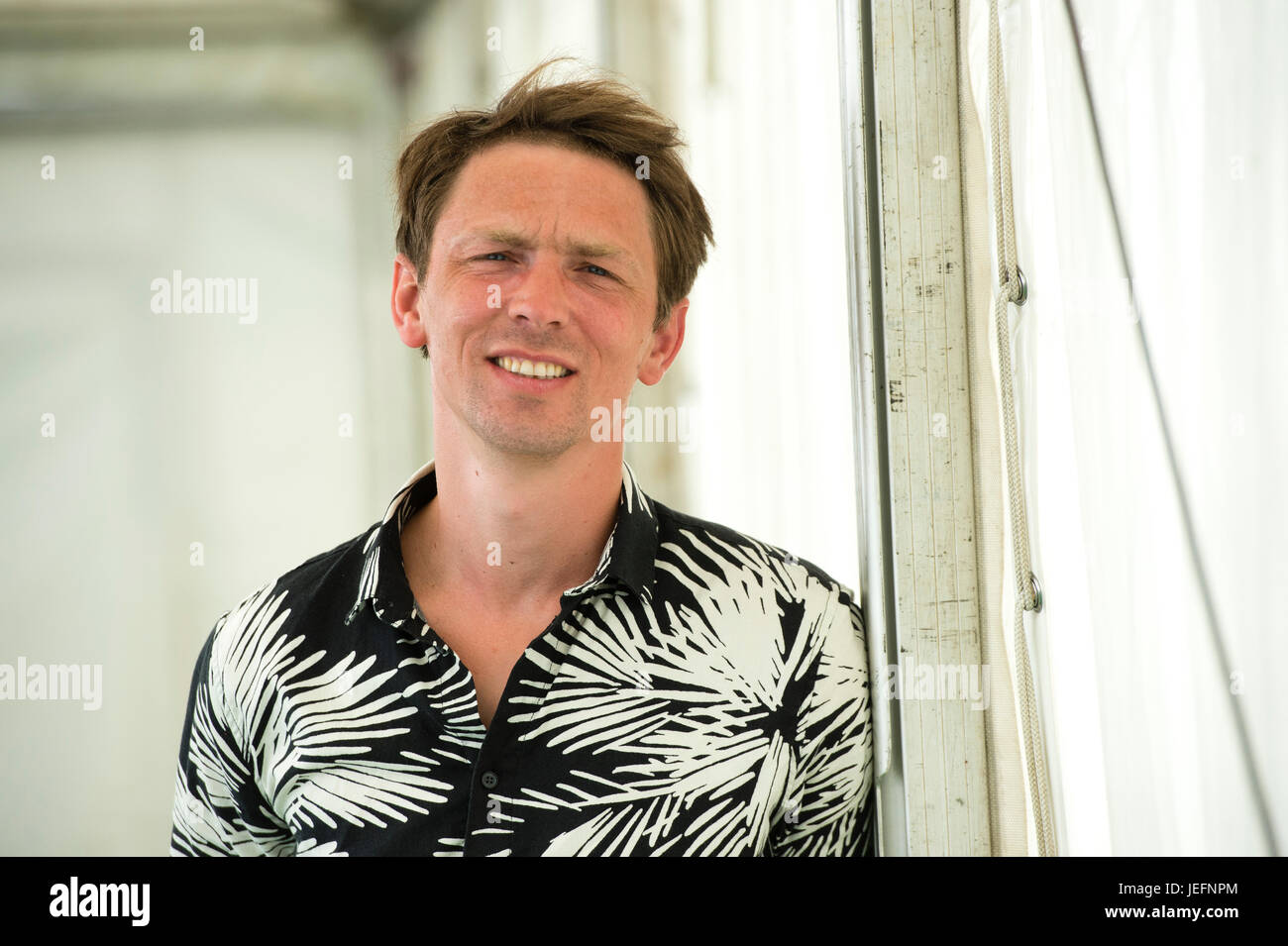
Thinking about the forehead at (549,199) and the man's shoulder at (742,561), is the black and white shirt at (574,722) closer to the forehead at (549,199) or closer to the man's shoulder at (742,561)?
the man's shoulder at (742,561)

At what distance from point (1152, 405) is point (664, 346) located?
65cm

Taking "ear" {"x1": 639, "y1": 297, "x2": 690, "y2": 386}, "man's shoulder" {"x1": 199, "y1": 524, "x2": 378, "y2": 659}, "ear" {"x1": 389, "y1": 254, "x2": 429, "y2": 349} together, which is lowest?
"man's shoulder" {"x1": 199, "y1": 524, "x2": 378, "y2": 659}

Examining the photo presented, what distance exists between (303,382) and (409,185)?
539 millimetres

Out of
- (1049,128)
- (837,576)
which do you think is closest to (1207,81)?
(1049,128)

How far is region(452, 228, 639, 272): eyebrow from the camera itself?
1252 mm

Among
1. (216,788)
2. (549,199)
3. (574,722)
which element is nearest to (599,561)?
(574,722)

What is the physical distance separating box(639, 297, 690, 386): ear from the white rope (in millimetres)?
458

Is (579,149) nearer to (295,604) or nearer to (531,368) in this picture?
(531,368)

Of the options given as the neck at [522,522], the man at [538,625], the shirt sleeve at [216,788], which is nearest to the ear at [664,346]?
the man at [538,625]

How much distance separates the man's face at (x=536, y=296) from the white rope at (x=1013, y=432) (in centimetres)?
45

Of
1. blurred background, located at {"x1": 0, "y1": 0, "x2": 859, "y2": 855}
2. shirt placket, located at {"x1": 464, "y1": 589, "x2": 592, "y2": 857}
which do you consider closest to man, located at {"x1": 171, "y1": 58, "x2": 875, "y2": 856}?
shirt placket, located at {"x1": 464, "y1": 589, "x2": 592, "y2": 857}

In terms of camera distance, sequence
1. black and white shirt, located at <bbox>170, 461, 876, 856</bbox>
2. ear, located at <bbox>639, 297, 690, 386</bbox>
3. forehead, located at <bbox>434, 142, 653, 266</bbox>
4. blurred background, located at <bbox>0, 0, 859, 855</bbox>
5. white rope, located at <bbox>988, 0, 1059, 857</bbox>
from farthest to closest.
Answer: blurred background, located at <bbox>0, 0, 859, 855</bbox> → ear, located at <bbox>639, 297, 690, 386</bbox> → forehead, located at <bbox>434, 142, 653, 266</bbox> → black and white shirt, located at <bbox>170, 461, 876, 856</bbox> → white rope, located at <bbox>988, 0, 1059, 857</bbox>

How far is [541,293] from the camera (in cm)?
124

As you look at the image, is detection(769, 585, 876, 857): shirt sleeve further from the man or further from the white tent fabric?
the white tent fabric
